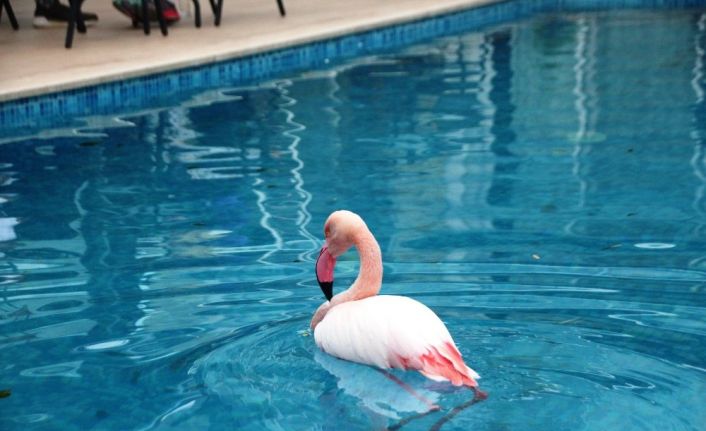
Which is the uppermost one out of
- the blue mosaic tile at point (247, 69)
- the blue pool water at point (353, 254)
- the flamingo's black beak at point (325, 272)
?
the blue mosaic tile at point (247, 69)

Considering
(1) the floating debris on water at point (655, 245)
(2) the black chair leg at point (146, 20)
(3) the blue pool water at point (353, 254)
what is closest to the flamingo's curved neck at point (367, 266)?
(3) the blue pool water at point (353, 254)

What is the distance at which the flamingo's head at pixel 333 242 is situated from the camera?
3844 mm

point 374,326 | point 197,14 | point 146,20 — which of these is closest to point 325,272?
point 374,326

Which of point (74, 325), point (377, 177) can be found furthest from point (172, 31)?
point (74, 325)

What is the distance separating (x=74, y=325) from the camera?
4246 mm

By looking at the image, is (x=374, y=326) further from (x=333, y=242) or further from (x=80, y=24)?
(x=80, y=24)

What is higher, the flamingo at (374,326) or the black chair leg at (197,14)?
the black chair leg at (197,14)

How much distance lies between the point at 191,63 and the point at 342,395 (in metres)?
5.38

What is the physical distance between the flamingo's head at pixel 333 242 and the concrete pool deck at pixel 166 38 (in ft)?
13.8

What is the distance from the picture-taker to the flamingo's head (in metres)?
3.84

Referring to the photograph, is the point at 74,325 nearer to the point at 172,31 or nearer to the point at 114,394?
the point at 114,394

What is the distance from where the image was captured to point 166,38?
9703 mm

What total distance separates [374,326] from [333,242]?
39cm

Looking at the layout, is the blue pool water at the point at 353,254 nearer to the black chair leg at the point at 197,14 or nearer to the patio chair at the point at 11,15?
the black chair leg at the point at 197,14
